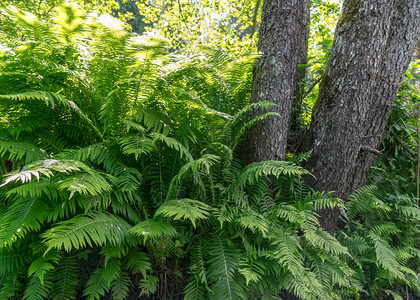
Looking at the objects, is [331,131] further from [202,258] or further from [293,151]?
[202,258]

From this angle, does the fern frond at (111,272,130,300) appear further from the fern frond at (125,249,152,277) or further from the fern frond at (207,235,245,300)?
the fern frond at (207,235,245,300)

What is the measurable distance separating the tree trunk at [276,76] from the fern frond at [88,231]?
1222 millimetres

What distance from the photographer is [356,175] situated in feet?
8.25

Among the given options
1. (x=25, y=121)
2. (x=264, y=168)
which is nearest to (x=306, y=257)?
(x=264, y=168)

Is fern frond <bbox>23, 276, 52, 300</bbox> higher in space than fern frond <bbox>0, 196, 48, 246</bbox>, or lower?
lower

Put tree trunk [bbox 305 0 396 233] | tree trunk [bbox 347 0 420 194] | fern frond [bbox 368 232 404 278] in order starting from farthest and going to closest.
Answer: tree trunk [bbox 347 0 420 194] → tree trunk [bbox 305 0 396 233] → fern frond [bbox 368 232 404 278]

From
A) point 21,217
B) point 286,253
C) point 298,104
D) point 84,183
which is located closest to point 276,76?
point 298,104

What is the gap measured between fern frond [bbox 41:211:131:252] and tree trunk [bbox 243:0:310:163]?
48.1 inches

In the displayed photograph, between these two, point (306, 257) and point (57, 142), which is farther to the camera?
point (306, 257)

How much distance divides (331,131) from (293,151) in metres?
0.47

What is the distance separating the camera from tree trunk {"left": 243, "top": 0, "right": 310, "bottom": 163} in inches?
89.5

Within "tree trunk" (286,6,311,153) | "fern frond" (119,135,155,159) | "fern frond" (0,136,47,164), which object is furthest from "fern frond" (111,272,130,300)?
"tree trunk" (286,6,311,153)

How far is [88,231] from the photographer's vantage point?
1.37 m

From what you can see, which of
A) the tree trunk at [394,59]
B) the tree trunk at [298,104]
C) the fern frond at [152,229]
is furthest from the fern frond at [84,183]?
the tree trunk at [394,59]
